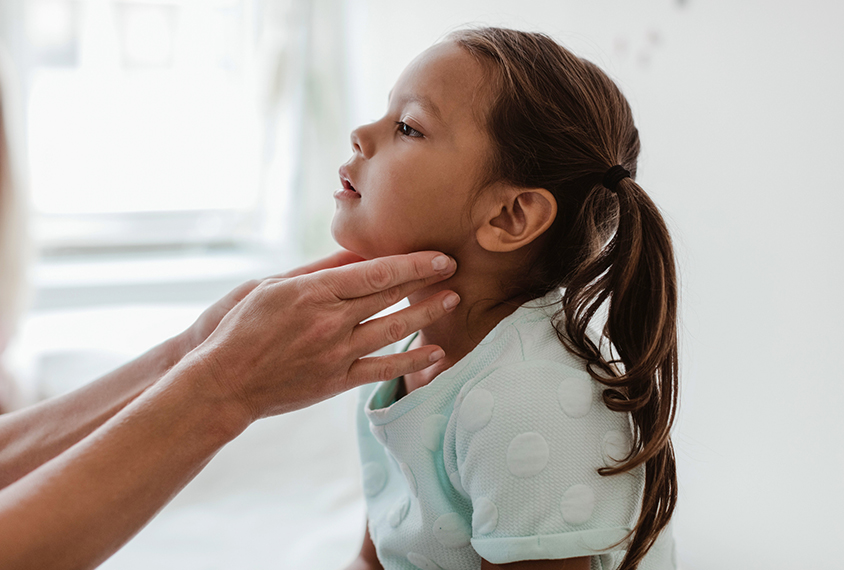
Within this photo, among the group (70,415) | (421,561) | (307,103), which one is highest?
(307,103)

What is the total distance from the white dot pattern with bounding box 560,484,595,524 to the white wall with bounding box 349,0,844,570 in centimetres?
36

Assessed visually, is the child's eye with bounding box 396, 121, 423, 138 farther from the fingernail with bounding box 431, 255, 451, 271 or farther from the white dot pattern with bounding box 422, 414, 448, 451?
the white dot pattern with bounding box 422, 414, 448, 451

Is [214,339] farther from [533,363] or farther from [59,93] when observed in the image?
[59,93]

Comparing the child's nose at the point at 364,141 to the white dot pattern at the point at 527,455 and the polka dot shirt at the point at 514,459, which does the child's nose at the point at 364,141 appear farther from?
the white dot pattern at the point at 527,455

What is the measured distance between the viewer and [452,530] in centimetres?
81

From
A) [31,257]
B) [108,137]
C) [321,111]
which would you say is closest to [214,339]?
[31,257]

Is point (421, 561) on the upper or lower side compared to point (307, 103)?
lower

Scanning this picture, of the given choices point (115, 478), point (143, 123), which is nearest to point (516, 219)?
point (115, 478)

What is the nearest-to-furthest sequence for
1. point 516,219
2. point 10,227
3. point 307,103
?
point 516,219 < point 10,227 < point 307,103

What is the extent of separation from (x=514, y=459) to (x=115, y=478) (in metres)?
0.40

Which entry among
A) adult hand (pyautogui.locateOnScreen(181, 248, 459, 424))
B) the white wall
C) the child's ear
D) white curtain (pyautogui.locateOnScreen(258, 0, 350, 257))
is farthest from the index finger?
white curtain (pyautogui.locateOnScreen(258, 0, 350, 257))

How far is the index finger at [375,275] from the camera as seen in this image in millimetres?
741

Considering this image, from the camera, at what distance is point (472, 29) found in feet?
3.02

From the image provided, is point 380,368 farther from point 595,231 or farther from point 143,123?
point 143,123
